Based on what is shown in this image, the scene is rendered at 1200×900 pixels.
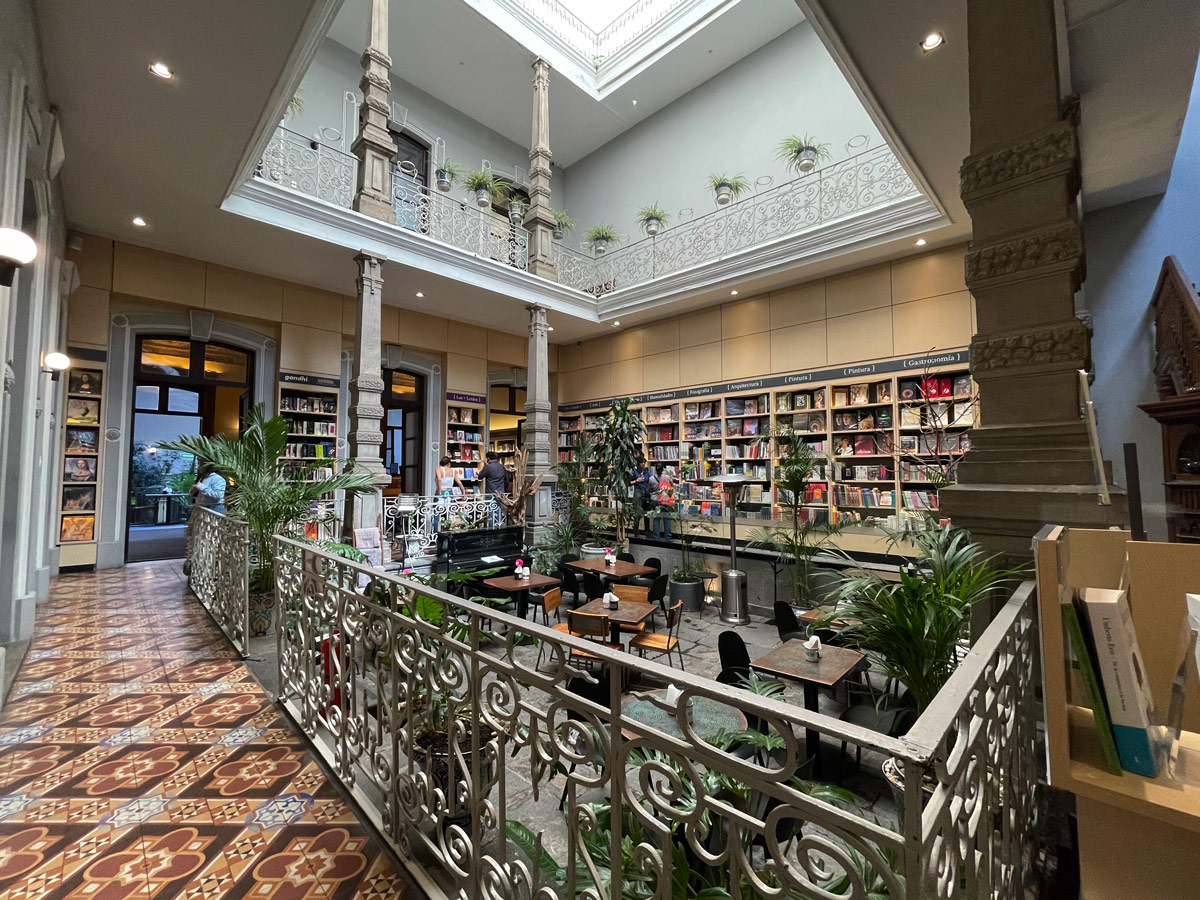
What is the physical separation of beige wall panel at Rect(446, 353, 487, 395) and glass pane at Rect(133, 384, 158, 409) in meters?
4.70

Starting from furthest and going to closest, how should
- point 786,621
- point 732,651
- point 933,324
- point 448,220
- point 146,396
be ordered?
point 146,396
point 448,220
point 933,324
point 786,621
point 732,651

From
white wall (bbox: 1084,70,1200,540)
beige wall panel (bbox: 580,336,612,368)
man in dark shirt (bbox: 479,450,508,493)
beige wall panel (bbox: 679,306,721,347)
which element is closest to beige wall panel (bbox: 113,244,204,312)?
man in dark shirt (bbox: 479,450,508,493)

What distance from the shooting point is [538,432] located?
28.8ft

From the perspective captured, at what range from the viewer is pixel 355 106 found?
9547 mm

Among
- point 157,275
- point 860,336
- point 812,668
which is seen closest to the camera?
point 812,668

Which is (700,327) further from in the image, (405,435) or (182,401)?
(182,401)

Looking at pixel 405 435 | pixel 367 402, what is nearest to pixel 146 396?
pixel 405 435

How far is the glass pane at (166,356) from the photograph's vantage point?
306 inches

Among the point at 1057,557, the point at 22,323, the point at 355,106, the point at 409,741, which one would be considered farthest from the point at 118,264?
A: the point at 1057,557

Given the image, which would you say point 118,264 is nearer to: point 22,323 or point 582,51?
point 22,323

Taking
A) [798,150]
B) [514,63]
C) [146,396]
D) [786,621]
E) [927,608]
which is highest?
[514,63]

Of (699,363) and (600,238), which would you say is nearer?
(699,363)

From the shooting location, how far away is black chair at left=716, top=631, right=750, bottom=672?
308 centimetres

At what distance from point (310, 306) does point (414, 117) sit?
483 centimetres
